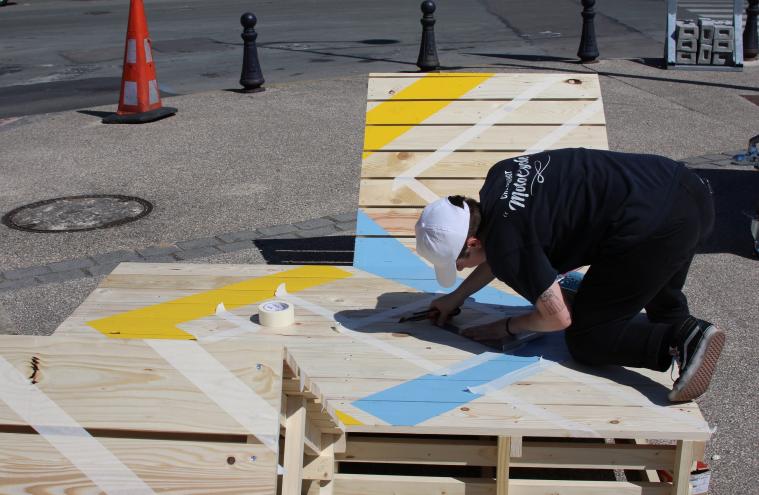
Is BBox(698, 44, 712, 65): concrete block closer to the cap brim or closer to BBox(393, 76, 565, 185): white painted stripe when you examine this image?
BBox(393, 76, 565, 185): white painted stripe

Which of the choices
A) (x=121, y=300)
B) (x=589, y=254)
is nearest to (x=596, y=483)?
(x=589, y=254)

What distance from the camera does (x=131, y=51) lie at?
1038 centimetres

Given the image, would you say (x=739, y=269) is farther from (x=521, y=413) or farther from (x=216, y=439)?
(x=216, y=439)

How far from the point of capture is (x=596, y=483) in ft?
12.1

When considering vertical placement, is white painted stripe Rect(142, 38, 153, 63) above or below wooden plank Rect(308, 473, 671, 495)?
above

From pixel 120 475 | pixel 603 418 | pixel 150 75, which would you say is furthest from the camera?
pixel 150 75

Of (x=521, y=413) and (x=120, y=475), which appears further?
(x=521, y=413)

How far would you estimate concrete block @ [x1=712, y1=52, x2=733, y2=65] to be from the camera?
12828 mm

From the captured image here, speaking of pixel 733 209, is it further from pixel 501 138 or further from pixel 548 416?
pixel 548 416

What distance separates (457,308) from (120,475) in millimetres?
2402

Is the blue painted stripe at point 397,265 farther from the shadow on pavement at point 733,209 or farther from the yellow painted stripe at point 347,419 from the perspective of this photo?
the shadow on pavement at point 733,209

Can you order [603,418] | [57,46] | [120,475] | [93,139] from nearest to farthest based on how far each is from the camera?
[120,475] → [603,418] → [93,139] → [57,46]

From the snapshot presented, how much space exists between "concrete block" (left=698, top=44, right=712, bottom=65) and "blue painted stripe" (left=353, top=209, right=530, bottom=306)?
8.56 metres

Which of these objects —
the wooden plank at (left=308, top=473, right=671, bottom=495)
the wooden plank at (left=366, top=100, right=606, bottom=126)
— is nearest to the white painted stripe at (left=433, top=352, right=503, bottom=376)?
the wooden plank at (left=308, top=473, right=671, bottom=495)
